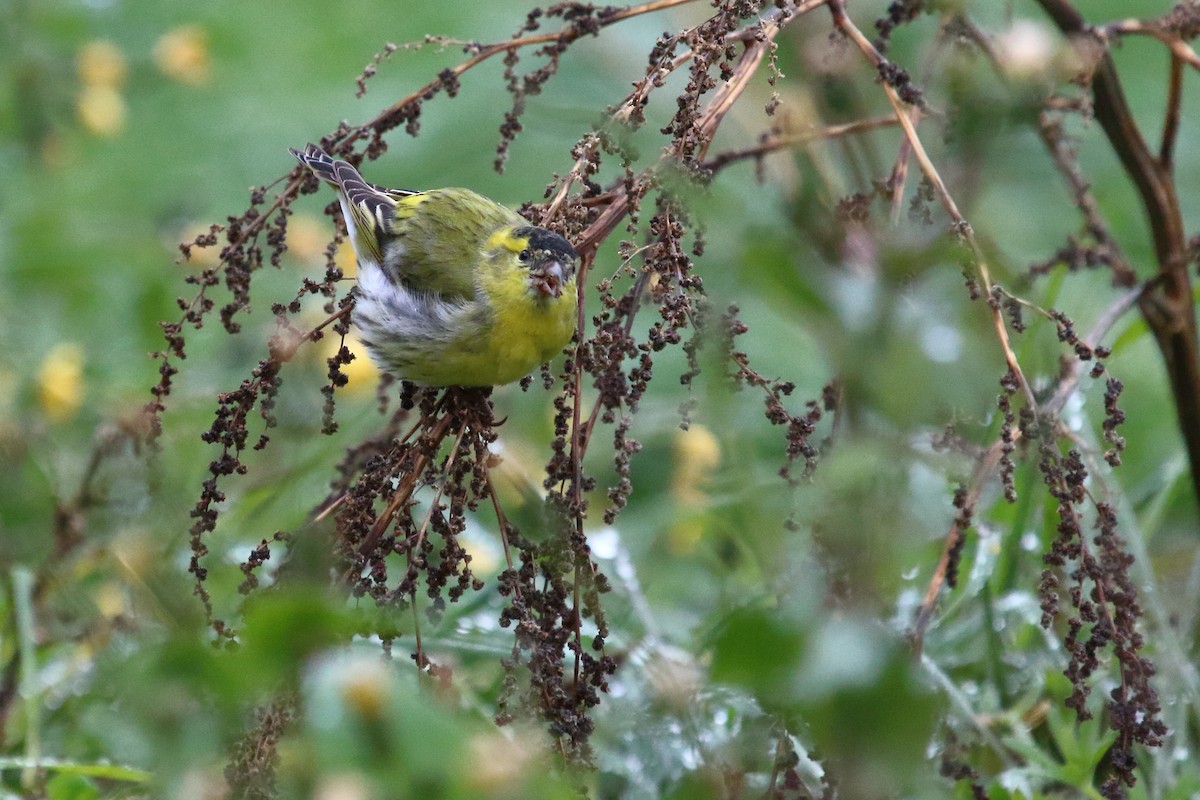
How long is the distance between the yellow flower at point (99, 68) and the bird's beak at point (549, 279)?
2812mm

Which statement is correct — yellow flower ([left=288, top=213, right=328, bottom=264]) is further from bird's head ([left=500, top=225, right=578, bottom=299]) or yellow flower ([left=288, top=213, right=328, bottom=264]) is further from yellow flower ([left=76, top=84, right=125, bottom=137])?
bird's head ([left=500, top=225, right=578, bottom=299])

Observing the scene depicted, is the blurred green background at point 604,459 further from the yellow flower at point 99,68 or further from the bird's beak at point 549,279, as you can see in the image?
the bird's beak at point 549,279

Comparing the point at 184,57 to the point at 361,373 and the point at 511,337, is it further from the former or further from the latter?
the point at 511,337

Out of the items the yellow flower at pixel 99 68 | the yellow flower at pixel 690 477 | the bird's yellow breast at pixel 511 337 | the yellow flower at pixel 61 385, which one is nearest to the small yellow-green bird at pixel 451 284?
the bird's yellow breast at pixel 511 337

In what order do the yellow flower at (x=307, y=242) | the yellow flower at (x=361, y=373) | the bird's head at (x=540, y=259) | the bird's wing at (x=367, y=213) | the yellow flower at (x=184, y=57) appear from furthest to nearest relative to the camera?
1. the yellow flower at (x=184, y=57)
2. the yellow flower at (x=307, y=242)
3. the yellow flower at (x=361, y=373)
4. the bird's wing at (x=367, y=213)
5. the bird's head at (x=540, y=259)

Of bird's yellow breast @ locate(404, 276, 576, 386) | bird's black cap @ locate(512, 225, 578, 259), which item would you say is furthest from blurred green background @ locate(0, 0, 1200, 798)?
bird's yellow breast @ locate(404, 276, 576, 386)

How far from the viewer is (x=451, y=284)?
2674 mm

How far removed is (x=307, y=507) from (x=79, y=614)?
1.45 ft

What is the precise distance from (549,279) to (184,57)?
2.96m

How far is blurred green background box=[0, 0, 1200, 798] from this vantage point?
729 millimetres

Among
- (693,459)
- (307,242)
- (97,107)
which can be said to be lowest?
(693,459)

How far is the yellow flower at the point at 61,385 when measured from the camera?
3.47 m

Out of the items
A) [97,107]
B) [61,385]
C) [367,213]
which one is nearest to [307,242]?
[61,385]

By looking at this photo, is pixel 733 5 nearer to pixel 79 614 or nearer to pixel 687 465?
pixel 79 614
